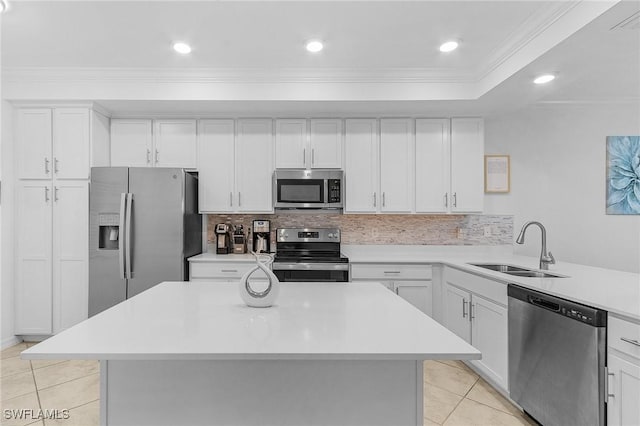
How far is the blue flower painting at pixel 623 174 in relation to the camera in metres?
3.69

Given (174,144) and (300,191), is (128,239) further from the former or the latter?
(300,191)

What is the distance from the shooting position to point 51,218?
137 inches

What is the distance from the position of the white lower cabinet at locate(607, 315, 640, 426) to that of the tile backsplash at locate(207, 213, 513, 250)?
2.36 meters

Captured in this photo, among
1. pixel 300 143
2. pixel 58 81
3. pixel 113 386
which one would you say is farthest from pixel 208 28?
pixel 113 386

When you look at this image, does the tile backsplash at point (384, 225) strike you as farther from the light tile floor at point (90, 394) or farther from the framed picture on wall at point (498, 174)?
the light tile floor at point (90, 394)

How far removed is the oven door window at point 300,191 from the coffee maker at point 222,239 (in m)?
0.75

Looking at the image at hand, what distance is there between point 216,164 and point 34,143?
5.68ft

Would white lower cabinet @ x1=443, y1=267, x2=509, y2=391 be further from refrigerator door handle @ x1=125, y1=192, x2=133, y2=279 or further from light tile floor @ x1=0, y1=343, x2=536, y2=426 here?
refrigerator door handle @ x1=125, y1=192, x2=133, y2=279

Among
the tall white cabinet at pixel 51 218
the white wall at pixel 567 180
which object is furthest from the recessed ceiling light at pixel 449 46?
the tall white cabinet at pixel 51 218

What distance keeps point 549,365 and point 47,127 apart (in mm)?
4582

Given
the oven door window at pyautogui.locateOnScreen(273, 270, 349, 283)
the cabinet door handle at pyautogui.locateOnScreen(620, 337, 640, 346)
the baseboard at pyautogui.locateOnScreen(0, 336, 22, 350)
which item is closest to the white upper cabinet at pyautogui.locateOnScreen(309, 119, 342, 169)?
the oven door window at pyautogui.locateOnScreen(273, 270, 349, 283)

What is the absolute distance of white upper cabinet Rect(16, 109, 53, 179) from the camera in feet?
11.3

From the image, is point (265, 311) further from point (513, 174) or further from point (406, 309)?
point (513, 174)

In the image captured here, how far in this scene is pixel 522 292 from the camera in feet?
7.48
